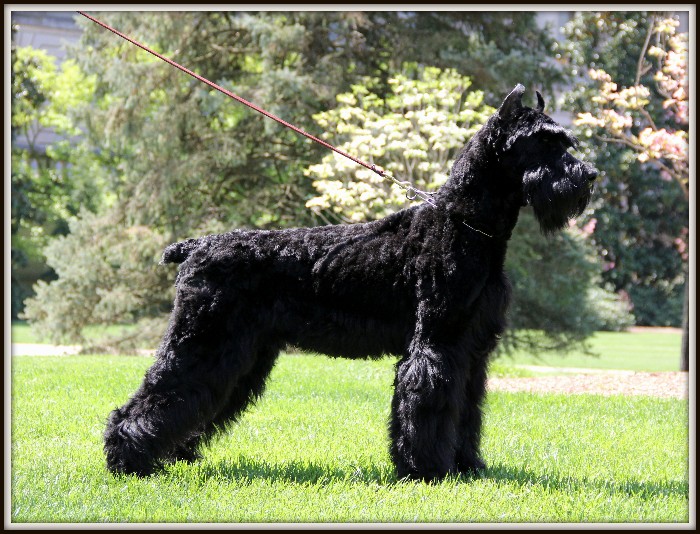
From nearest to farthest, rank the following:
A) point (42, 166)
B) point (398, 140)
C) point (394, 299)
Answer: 1. point (394, 299)
2. point (398, 140)
3. point (42, 166)

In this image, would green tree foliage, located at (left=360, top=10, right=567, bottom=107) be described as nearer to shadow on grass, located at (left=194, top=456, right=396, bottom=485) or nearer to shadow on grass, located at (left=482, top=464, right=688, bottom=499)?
shadow on grass, located at (left=482, top=464, right=688, bottom=499)

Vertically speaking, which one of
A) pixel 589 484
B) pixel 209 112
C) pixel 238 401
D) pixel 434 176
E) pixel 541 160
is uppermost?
pixel 209 112

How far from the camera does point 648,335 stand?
82.6 ft

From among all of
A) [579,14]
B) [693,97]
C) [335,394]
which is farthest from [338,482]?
[579,14]

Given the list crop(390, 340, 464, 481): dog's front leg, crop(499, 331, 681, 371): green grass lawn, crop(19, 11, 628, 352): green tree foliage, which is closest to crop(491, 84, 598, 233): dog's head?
crop(390, 340, 464, 481): dog's front leg

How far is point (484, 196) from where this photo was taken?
4629mm

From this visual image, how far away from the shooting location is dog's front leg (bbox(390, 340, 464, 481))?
4566mm

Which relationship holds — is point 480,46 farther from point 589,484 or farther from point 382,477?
point 382,477

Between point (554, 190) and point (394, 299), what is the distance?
3.58 ft

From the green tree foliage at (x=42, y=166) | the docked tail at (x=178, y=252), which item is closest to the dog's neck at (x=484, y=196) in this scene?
the docked tail at (x=178, y=252)

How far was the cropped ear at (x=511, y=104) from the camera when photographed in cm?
447

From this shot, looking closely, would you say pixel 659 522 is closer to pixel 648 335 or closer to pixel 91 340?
pixel 91 340

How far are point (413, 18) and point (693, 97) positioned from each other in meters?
10.8

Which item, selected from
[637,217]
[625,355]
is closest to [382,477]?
[625,355]
